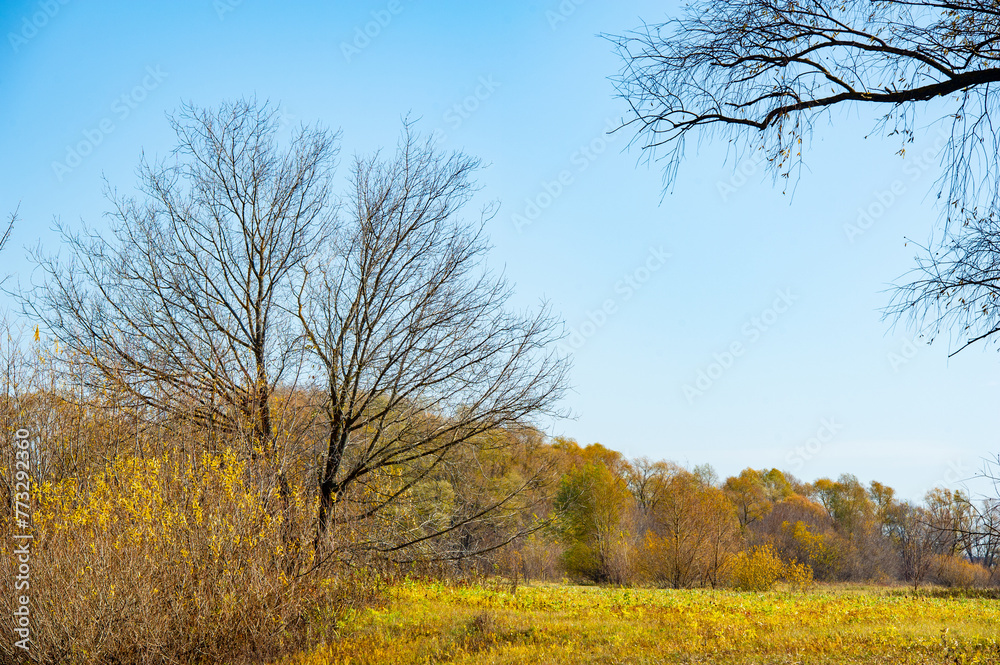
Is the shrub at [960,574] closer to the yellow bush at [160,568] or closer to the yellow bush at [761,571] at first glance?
the yellow bush at [761,571]

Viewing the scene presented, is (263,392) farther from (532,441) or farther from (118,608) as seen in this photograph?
(532,441)

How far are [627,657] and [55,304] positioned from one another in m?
9.58

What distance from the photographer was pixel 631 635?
861 cm

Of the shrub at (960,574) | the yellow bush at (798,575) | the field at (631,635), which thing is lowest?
the shrub at (960,574)

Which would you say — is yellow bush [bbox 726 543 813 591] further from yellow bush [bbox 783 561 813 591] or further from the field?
the field

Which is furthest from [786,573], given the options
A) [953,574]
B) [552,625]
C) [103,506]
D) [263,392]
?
[103,506]

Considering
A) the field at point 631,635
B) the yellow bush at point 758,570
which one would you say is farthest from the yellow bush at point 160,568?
the yellow bush at point 758,570

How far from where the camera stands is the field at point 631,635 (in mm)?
7543

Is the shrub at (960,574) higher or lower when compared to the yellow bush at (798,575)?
lower

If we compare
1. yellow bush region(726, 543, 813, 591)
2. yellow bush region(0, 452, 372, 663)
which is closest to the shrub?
yellow bush region(726, 543, 813, 591)

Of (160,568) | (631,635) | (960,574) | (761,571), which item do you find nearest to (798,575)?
(761,571)

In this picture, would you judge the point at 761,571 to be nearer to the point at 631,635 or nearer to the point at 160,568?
the point at 631,635

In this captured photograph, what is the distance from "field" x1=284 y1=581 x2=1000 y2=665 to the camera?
7.54 m

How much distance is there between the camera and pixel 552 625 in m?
9.09
